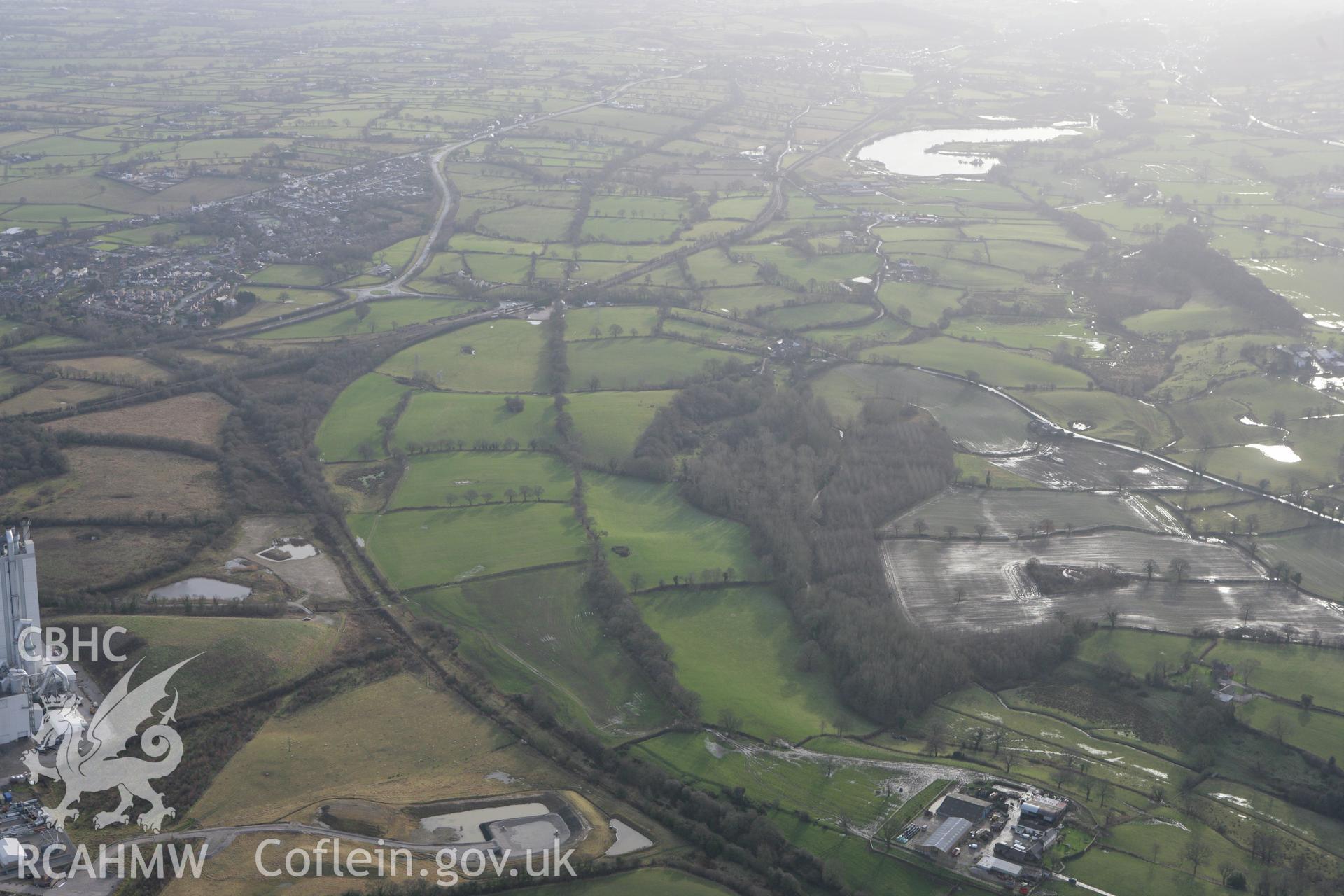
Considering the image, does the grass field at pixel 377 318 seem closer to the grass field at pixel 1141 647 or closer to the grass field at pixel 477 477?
the grass field at pixel 477 477

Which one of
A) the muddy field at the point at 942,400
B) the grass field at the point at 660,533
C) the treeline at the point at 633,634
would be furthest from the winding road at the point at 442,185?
the treeline at the point at 633,634

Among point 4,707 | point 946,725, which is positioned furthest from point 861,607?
point 4,707

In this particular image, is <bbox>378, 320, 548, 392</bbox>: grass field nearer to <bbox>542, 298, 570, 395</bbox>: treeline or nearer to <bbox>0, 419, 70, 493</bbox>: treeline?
<bbox>542, 298, 570, 395</bbox>: treeline

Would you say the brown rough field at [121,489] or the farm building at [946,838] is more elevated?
the brown rough field at [121,489]

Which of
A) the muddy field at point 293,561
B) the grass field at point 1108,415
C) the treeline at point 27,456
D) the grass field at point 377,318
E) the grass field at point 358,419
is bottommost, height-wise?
the grass field at point 1108,415

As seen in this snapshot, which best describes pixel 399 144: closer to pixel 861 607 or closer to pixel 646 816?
pixel 861 607

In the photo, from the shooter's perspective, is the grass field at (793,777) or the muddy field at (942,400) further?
the muddy field at (942,400)

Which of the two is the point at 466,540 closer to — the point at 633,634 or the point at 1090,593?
the point at 633,634
